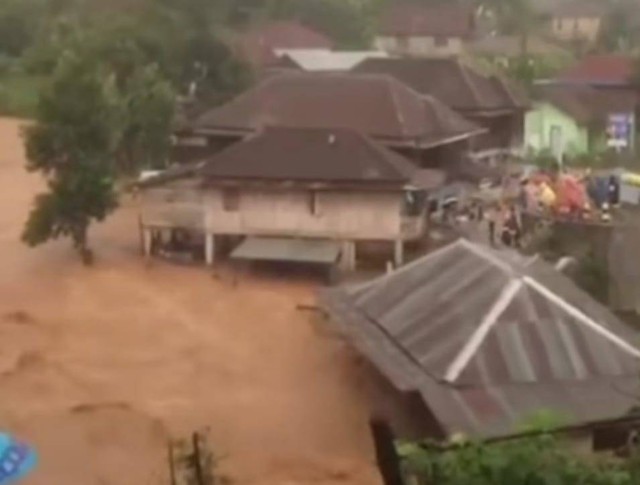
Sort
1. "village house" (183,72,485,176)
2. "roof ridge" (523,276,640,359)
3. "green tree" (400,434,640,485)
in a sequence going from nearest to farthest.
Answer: "green tree" (400,434,640,485) < "roof ridge" (523,276,640,359) < "village house" (183,72,485,176)

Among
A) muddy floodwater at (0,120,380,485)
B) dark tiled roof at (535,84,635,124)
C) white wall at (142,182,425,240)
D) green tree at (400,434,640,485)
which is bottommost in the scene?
muddy floodwater at (0,120,380,485)

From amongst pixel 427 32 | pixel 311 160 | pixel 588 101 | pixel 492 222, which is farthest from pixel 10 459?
pixel 427 32

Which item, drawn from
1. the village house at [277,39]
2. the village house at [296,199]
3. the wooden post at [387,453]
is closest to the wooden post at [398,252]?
the village house at [296,199]

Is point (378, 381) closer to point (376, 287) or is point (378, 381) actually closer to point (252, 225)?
point (376, 287)

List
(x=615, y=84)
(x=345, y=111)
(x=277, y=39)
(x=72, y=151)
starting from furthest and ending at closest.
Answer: (x=277, y=39) → (x=615, y=84) → (x=345, y=111) → (x=72, y=151)

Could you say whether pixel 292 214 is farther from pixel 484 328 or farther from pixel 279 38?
pixel 279 38

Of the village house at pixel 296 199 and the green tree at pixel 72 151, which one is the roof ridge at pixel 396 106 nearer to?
the village house at pixel 296 199

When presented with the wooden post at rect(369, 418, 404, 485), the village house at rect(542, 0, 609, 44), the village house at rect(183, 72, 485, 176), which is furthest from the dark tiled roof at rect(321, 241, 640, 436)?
the village house at rect(542, 0, 609, 44)

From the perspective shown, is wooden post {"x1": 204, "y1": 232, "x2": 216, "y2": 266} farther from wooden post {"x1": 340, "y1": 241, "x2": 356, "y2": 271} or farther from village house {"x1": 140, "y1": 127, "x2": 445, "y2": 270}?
wooden post {"x1": 340, "y1": 241, "x2": 356, "y2": 271}
